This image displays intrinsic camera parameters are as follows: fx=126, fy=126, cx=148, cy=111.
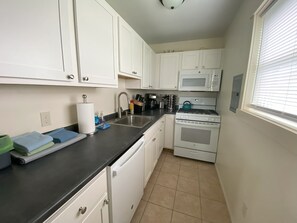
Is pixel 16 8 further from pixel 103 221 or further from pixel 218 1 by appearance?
pixel 218 1

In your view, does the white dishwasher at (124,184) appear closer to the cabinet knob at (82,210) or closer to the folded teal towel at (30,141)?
the cabinet knob at (82,210)

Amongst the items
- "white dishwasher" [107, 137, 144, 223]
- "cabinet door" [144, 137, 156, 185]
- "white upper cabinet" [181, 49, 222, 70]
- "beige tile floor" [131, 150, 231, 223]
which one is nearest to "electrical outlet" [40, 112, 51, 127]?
"white dishwasher" [107, 137, 144, 223]

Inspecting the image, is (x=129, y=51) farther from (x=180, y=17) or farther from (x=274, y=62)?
(x=274, y=62)

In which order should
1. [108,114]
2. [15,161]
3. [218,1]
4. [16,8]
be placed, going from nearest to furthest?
[16,8] → [15,161] → [218,1] → [108,114]

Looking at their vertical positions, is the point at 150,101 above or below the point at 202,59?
below

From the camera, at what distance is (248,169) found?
1.08 m

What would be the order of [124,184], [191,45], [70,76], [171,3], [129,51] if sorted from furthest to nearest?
1. [191,45]
2. [129,51]
3. [171,3]
4. [124,184]
5. [70,76]

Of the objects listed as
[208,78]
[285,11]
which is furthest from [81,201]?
[208,78]

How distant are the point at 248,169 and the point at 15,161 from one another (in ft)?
5.57

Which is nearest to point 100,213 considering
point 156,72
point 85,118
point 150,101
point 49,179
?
point 49,179

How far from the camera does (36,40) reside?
71 cm

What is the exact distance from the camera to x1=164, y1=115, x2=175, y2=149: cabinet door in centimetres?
259

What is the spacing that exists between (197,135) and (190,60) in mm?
1552

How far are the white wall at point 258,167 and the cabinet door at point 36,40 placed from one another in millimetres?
1373
